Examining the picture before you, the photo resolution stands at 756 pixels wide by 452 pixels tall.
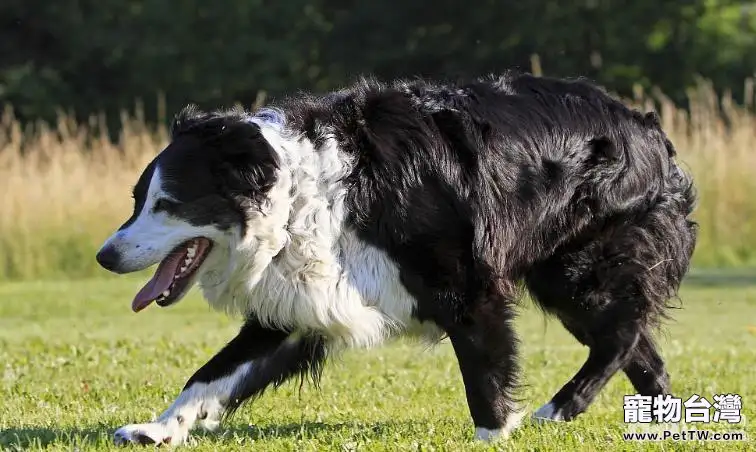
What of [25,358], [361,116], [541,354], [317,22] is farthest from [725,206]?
[317,22]

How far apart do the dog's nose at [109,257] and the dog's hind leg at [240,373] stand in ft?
2.41

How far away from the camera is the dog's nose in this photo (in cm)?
578

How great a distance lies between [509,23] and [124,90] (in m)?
10.1

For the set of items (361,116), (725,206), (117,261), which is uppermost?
(361,116)

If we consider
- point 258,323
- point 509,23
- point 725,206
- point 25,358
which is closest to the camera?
point 258,323

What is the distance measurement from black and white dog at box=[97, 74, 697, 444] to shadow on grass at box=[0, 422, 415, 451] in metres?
0.17

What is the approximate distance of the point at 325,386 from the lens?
838 centimetres

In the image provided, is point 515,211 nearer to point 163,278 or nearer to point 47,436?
point 163,278

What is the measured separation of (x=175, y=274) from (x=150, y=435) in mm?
759

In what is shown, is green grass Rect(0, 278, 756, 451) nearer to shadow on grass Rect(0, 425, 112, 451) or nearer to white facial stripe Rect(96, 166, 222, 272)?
shadow on grass Rect(0, 425, 112, 451)

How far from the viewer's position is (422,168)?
597 cm

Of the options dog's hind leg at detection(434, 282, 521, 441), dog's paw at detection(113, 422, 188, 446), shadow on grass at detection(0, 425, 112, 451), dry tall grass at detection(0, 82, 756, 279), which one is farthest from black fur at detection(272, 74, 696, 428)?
dry tall grass at detection(0, 82, 756, 279)

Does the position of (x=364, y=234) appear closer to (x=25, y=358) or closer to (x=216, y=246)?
(x=216, y=246)

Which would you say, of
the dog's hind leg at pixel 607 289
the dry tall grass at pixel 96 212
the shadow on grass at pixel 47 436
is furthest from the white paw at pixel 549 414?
the dry tall grass at pixel 96 212
